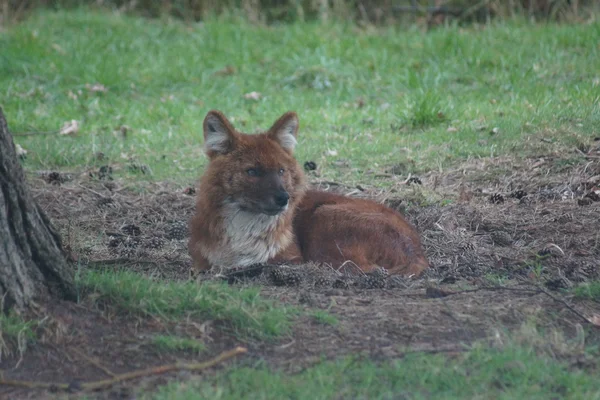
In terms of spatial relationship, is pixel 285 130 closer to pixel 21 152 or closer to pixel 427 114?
pixel 427 114

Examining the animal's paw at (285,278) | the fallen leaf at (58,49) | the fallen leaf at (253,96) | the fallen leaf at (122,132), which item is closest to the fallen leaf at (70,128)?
the fallen leaf at (122,132)

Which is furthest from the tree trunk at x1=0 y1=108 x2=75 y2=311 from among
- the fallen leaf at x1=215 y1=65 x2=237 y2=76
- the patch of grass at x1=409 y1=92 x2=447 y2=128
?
the fallen leaf at x1=215 y1=65 x2=237 y2=76

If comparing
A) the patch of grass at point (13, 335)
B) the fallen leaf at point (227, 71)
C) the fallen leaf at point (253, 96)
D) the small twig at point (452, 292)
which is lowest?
the fallen leaf at point (253, 96)

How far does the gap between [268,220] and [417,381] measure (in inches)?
98.3

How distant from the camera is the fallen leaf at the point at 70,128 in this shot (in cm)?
991

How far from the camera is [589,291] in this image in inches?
196

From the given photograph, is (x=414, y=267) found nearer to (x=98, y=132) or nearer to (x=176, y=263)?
(x=176, y=263)

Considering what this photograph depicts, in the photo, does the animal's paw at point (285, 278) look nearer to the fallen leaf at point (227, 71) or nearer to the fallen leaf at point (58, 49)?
the fallen leaf at point (227, 71)

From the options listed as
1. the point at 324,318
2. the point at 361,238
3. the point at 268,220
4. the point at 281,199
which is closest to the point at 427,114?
the point at 361,238

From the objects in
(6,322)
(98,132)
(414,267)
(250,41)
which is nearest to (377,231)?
(414,267)

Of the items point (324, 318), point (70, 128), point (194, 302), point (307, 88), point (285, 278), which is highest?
point (194, 302)

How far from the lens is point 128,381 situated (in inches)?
159

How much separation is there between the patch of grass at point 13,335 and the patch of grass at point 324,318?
137cm

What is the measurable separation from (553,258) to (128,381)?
3078mm
